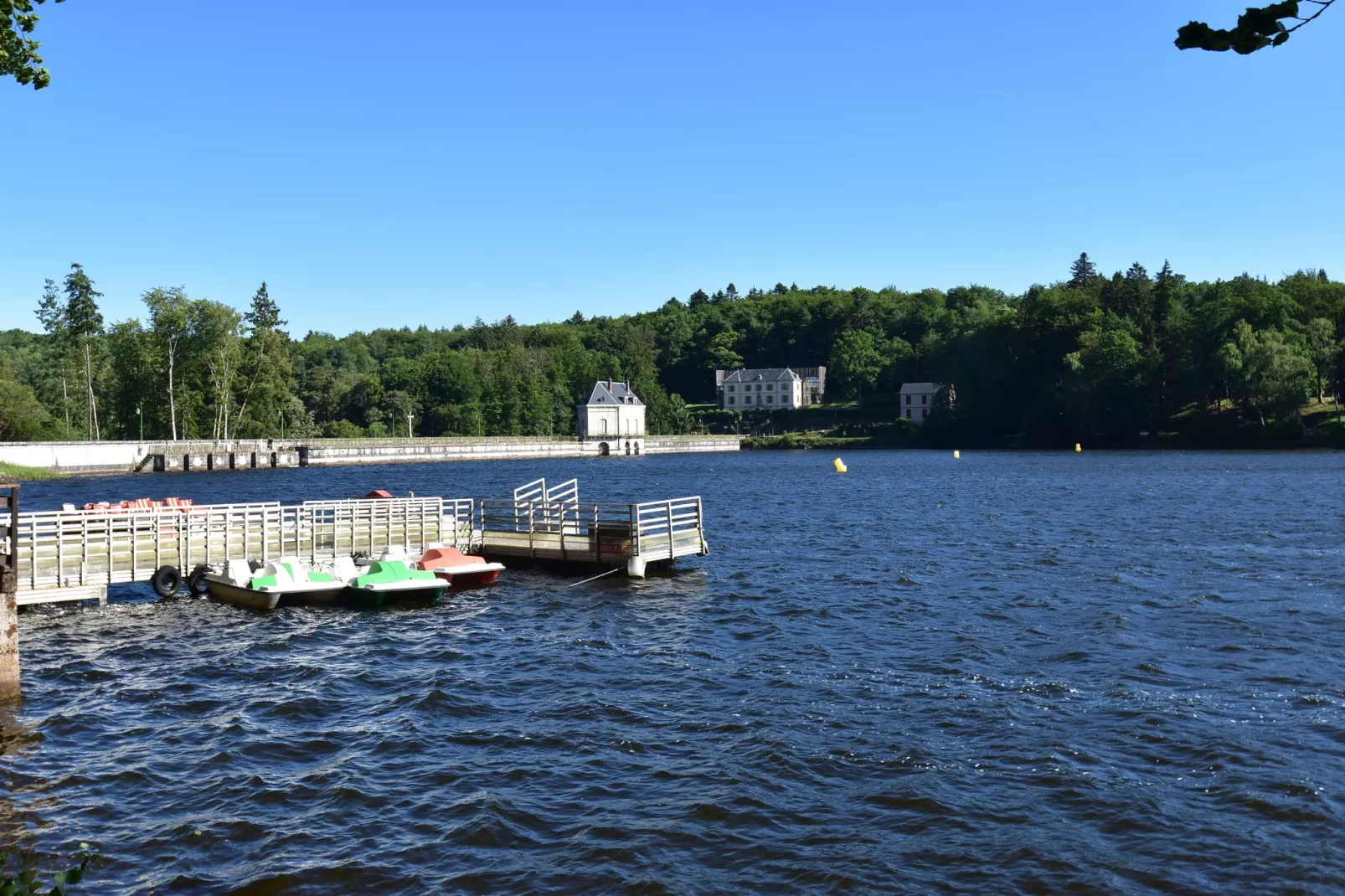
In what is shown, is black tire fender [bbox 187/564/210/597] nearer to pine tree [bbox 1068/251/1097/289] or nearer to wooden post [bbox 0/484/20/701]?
wooden post [bbox 0/484/20/701]

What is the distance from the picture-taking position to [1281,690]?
19359mm

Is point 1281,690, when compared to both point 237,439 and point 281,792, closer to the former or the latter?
point 281,792

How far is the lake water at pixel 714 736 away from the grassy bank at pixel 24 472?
69.1 m

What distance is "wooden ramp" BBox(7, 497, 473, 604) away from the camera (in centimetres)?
2786

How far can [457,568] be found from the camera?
107 feet

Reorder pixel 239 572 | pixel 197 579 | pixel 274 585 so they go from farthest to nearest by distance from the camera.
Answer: pixel 197 579
pixel 239 572
pixel 274 585

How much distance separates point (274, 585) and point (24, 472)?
257ft

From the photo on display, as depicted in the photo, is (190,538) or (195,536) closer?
(190,538)

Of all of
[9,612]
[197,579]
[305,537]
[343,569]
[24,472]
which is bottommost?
[197,579]

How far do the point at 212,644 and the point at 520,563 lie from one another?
1377cm

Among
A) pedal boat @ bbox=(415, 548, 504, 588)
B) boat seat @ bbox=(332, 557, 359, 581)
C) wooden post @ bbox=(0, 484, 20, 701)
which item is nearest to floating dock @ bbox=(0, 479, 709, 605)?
pedal boat @ bbox=(415, 548, 504, 588)

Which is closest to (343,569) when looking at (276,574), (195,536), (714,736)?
(276,574)

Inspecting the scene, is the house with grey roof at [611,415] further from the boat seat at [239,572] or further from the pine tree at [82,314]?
the boat seat at [239,572]

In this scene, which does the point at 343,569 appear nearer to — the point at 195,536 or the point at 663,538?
the point at 195,536
